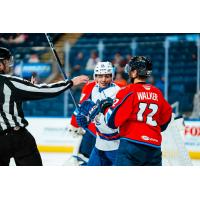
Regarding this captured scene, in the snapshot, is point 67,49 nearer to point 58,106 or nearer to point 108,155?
point 58,106

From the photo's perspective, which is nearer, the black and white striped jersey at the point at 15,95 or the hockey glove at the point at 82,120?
the black and white striped jersey at the point at 15,95

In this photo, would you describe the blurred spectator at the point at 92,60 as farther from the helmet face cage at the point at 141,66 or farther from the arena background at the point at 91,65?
the helmet face cage at the point at 141,66

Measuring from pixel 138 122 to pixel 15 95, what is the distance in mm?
936

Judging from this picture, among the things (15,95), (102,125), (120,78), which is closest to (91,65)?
(120,78)

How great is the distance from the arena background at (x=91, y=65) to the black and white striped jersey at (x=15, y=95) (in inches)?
91.9

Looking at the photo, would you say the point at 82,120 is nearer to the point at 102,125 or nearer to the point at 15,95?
the point at 102,125

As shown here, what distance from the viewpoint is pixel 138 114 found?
4137 mm

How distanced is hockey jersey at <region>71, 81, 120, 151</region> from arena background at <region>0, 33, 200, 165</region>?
89cm

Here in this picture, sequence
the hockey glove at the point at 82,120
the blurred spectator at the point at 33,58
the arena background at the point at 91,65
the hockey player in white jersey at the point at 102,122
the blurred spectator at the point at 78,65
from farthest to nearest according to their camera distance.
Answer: the blurred spectator at the point at 33,58
the blurred spectator at the point at 78,65
the arena background at the point at 91,65
the hockey glove at the point at 82,120
the hockey player in white jersey at the point at 102,122

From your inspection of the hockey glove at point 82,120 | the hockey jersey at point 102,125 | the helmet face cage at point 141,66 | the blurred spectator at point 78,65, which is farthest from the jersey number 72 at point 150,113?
the blurred spectator at point 78,65

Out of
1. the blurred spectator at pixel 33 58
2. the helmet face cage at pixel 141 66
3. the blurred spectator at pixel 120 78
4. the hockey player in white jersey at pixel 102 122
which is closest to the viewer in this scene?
the helmet face cage at pixel 141 66

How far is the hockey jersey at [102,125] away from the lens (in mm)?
4973

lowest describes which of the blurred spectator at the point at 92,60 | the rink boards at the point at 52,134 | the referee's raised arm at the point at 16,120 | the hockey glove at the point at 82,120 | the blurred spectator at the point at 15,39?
the rink boards at the point at 52,134
